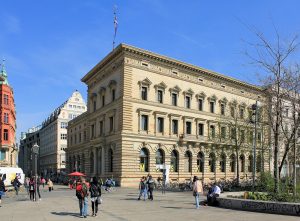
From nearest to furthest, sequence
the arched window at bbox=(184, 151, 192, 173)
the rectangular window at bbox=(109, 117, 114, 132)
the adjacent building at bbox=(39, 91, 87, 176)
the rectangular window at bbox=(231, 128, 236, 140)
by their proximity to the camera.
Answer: the rectangular window at bbox=(231, 128, 236, 140) → the rectangular window at bbox=(109, 117, 114, 132) → the arched window at bbox=(184, 151, 192, 173) → the adjacent building at bbox=(39, 91, 87, 176)

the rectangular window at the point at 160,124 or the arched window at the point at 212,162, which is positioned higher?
the rectangular window at the point at 160,124

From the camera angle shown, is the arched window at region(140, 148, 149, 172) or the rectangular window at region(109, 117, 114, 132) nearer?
the arched window at region(140, 148, 149, 172)

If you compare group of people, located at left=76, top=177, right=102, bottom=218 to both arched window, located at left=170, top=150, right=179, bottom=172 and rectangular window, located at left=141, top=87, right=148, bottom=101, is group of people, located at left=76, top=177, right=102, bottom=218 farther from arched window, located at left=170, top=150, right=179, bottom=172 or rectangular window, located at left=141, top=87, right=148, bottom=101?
arched window, located at left=170, top=150, right=179, bottom=172

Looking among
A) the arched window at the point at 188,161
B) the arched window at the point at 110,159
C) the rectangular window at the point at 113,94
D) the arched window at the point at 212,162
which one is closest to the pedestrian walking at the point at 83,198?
the arched window at the point at 110,159

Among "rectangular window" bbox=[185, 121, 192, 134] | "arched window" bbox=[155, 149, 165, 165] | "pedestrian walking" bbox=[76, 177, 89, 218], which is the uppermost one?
"rectangular window" bbox=[185, 121, 192, 134]

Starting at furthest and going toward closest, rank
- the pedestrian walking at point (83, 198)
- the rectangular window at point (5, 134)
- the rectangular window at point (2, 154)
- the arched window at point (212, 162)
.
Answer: the rectangular window at point (5, 134) < the rectangular window at point (2, 154) < the arched window at point (212, 162) < the pedestrian walking at point (83, 198)

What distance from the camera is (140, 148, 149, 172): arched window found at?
54906 millimetres

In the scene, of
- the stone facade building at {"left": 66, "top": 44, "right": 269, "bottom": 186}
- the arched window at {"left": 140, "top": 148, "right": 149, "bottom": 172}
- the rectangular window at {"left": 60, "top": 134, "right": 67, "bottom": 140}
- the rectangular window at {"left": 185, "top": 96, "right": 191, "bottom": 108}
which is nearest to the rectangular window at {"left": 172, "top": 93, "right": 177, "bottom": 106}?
the stone facade building at {"left": 66, "top": 44, "right": 269, "bottom": 186}

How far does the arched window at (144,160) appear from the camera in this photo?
54906 millimetres

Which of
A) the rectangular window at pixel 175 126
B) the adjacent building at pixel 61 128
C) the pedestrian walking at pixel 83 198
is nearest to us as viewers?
the pedestrian walking at pixel 83 198

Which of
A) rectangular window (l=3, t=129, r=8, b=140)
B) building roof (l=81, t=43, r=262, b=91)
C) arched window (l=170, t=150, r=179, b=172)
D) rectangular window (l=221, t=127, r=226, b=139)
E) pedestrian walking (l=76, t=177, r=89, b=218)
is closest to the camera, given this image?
pedestrian walking (l=76, t=177, r=89, b=218)

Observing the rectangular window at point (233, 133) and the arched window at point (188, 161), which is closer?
the rectangular window at point (233, 133)

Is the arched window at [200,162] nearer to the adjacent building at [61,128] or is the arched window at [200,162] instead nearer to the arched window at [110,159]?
the arched window at [110,159]

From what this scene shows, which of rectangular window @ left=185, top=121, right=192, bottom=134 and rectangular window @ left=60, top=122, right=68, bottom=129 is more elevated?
rectangular window @ left=60, top=122, right=68, bottom=129
